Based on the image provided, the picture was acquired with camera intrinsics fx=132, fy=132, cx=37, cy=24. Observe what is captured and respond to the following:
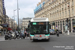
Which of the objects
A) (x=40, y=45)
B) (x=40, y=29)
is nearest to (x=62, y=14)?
(x=40, y=29)

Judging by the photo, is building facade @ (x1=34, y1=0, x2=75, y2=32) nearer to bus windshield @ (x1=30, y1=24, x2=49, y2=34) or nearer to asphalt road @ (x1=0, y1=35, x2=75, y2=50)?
bus windshield @ (x1=30, y1=24, x2=49, y2=34)

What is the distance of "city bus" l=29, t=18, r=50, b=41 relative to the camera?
58.6ft

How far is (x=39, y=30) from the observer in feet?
59.1

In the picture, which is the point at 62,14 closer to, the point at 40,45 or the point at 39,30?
the point at 39,30

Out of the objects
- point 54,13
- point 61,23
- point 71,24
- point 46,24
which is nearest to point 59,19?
point 61,23

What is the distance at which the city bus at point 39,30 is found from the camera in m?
17.9

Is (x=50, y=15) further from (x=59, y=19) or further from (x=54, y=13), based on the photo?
(x=59, y=19)

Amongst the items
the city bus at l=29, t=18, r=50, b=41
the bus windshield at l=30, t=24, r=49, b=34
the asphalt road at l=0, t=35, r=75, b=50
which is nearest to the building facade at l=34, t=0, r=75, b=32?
the city bus at l=29, t=18, r=50, b=41

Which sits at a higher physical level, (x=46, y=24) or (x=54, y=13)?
(x=54, y=13)

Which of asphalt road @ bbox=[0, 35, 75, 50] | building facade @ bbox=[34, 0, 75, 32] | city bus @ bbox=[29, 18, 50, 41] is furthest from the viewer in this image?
building facade @ bbox=[34, 0, 75, 32]

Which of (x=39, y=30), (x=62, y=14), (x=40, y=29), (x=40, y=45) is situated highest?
(x=62, y=14)

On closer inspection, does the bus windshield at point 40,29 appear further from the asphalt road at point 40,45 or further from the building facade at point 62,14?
the building facade at point 62,14

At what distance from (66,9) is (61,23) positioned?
844cm

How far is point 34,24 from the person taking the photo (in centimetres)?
1831
